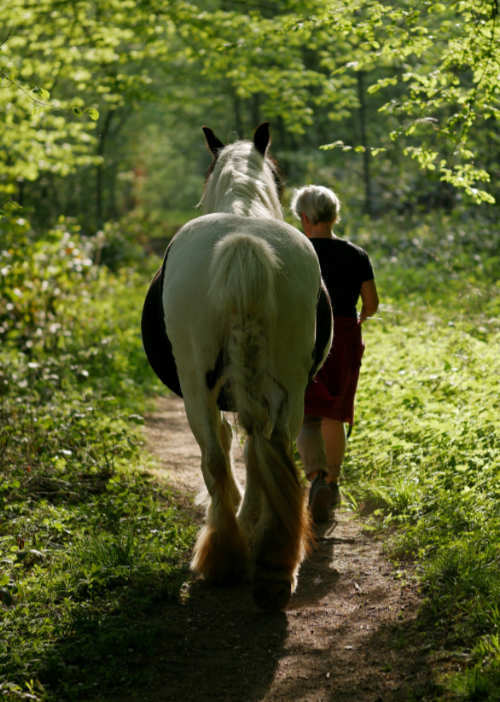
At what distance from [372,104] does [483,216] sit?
821 cm

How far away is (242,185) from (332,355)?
57.0 inches

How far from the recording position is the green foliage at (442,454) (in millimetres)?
2998

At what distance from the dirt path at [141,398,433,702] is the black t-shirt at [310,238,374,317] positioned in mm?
1730

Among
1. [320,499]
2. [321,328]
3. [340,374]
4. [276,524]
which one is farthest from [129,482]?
[321,328]

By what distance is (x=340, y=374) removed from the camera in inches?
188

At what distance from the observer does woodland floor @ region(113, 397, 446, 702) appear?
275cm

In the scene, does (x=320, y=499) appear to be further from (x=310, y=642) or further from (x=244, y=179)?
(x=244, y=179)

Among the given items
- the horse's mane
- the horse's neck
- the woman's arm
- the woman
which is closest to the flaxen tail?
the horse's neck

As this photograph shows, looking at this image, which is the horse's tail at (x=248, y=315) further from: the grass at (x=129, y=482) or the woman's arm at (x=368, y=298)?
the woman's arm at (x=368, y=298)

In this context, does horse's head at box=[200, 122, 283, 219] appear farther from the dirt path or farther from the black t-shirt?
the dirt path

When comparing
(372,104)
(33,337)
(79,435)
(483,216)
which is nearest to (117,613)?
(79,435)

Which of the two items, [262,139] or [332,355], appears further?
[332,355]

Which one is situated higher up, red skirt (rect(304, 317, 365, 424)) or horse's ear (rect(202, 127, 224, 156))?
Result: horse's ear (rect(202, 127, 224, 156))

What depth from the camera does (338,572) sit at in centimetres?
389
